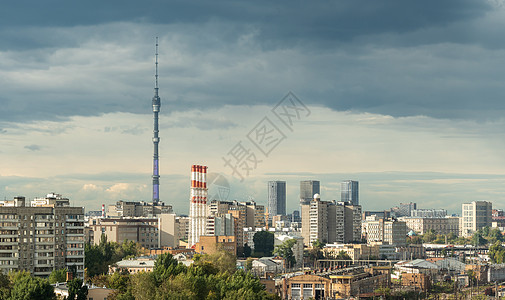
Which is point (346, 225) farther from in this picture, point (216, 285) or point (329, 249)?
point (216, 285)

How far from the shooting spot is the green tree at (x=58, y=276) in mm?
65562

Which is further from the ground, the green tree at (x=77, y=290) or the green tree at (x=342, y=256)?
the green tree at (x=77, y=290)

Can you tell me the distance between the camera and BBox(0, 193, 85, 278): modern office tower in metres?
70.1

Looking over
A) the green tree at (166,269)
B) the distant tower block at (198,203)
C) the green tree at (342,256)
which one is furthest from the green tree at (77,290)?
the green tree at (342,256)

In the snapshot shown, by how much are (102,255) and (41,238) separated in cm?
1679

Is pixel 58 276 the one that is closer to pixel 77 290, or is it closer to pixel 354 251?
pixel 77 290

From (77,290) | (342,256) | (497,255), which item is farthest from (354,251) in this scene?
(77,290)

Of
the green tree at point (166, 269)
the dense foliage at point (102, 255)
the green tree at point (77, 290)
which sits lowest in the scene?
the dense foliage at point (102, 255)

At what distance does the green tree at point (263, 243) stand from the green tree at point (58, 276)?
66233mm

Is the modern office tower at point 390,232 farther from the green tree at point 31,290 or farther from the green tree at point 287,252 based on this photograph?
the green tree at point 31,290

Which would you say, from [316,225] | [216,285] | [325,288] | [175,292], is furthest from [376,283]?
[316,225]

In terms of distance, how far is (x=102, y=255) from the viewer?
8825 cm

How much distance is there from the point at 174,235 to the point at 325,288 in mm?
49735

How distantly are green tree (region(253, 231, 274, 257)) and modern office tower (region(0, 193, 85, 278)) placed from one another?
2351 inches
